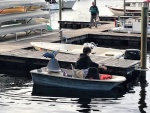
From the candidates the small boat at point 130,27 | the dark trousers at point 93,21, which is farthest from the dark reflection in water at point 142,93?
the dark trousers at point 93,21

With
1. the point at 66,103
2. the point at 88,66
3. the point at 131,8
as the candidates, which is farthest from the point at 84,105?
the point at 131,8

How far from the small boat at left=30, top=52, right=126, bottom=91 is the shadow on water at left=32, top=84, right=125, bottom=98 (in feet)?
0.40

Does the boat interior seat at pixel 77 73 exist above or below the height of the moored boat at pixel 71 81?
above

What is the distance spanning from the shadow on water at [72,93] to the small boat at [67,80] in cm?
12

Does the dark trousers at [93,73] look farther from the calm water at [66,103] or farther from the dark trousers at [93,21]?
the dark trousers at [93,21]

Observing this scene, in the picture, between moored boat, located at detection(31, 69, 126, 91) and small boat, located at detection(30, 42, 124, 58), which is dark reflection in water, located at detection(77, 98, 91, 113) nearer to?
moored boat, located at detection(31, 69, 126, 91)

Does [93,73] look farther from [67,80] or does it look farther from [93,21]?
[93,21]

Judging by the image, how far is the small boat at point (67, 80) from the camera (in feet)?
50.5

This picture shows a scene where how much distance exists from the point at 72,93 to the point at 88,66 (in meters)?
1.17

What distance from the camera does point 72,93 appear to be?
15711 mm

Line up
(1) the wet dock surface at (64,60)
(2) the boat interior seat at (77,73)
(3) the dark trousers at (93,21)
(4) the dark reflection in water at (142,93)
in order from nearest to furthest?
(4) the dark reflection in water at (142,93) → (2) the boat interior seat at (77,73) → (1) the wet dock surface at (64,60) → (3) the dark trousers at (93,21)

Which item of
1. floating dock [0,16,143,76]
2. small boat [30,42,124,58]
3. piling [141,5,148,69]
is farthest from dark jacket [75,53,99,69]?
small boat [30,42,124,58]

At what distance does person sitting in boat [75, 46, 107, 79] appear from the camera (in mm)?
15239

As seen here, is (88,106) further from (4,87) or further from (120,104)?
(4,87)
